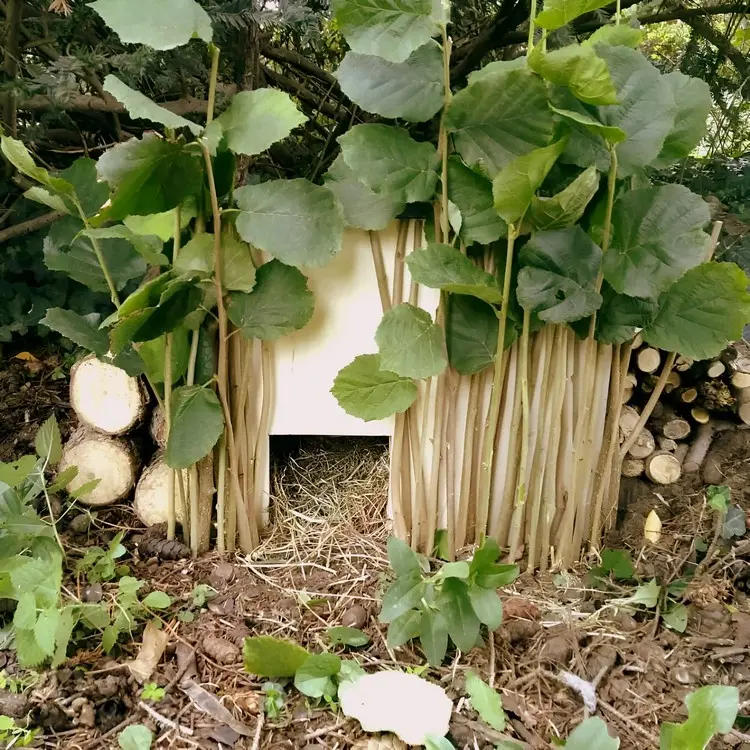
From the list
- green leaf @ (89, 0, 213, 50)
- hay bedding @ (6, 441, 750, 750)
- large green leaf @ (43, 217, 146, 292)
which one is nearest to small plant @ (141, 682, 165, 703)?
hay bedding @ (6, 441, 750, 750)

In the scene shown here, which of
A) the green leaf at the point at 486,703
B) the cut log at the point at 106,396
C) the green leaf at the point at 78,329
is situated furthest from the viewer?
the cut log at the point at 106,396

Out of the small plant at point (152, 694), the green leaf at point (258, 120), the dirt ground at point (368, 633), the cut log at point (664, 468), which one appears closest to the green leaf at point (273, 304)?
the green leaf at point (258, 120)

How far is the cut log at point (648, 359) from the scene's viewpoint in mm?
1319

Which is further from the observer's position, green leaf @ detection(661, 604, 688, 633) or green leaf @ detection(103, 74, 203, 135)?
green leaf @ detection(661, 604, 688, 633)

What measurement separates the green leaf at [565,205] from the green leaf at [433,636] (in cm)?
59

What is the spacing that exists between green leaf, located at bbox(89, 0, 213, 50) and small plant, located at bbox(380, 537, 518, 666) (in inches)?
29.1

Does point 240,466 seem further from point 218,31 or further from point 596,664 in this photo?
point 218,31

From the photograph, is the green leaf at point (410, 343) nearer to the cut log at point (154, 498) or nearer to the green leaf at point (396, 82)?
the green leaf at point (396, 82)

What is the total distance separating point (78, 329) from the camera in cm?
107

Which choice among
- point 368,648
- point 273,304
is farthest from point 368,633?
point 273,304

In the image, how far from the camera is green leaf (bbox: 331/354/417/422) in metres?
1.06

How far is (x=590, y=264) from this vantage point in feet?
3.22

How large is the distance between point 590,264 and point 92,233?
73cm

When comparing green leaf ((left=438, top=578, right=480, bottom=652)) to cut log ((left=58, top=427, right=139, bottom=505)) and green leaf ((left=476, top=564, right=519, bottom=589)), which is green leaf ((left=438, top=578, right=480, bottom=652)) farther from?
cut log ((left=58, top=427, right=139, bottom=505))
